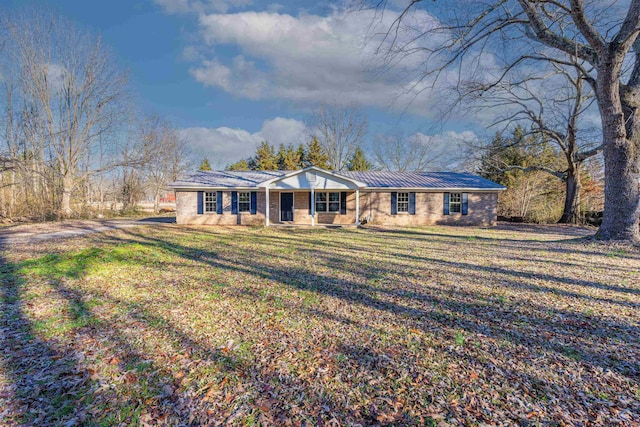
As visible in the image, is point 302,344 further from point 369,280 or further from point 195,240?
point 195,240

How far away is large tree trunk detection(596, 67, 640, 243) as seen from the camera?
320 inches

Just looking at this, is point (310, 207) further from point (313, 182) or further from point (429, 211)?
point (429, 211)

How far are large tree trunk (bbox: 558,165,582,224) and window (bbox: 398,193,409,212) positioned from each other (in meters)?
9.82

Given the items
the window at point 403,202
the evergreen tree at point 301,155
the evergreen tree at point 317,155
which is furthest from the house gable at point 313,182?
the evergreen tree at point 301,155

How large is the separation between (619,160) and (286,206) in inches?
574

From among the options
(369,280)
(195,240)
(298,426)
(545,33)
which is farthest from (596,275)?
(195,240)

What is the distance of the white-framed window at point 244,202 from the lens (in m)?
17.8

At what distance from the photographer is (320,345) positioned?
10.7 ft

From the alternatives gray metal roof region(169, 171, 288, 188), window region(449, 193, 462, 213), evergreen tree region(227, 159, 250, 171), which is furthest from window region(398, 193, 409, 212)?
evergreen tree region(227, 159, 250, 171)

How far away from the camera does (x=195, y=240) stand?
11055mm

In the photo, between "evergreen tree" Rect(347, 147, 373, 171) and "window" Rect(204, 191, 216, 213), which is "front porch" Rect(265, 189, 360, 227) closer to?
"window" Rect(204, 191, 216, 213)

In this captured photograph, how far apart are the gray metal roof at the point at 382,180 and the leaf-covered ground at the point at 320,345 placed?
11.7 meters

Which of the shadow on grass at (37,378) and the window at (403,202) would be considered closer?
the shadow on grass at (37,378)

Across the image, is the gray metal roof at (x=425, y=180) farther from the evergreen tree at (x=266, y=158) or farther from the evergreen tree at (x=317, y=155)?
the evergreen tree at (x=266, y=158)
